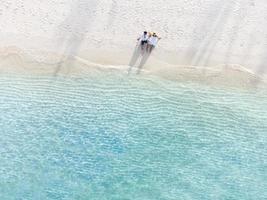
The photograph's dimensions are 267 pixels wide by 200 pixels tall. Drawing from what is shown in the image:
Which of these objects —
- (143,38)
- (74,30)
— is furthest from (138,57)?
(74,30)

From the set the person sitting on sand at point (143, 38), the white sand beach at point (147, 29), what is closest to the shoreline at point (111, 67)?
the white sand beach at point (147, 29)

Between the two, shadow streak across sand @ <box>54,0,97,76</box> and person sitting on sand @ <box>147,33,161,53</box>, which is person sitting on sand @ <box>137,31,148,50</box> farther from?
shadow streak across sand @ <box>54,0,97,76</box>

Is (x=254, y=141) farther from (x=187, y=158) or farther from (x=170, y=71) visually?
(x=170, y=71)

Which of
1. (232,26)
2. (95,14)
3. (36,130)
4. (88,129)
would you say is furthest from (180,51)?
(36,130)

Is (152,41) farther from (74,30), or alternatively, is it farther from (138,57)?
(74,30)

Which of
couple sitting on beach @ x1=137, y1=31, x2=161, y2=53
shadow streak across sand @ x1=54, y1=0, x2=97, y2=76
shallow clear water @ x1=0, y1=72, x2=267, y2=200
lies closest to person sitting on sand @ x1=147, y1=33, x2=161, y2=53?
couple sitting on beach @ x1=137, y1=31, x2=161, y2=53

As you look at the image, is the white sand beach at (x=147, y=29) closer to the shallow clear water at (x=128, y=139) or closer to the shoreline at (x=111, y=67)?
the shoreline at (x=111, y=67)
